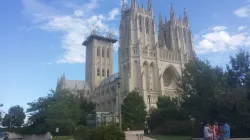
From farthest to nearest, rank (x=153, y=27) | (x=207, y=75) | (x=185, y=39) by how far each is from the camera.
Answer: (x=185, y=39) → (x=153, y=27) → (x=207, y=75)

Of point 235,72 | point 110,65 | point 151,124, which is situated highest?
point 110,65

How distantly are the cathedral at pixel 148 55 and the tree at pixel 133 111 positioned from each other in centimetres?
328

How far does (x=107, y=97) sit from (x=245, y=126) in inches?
2089

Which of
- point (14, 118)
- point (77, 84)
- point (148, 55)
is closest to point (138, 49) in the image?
point (148, 55)

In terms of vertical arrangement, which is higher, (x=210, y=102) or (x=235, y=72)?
(x=235, y=72)

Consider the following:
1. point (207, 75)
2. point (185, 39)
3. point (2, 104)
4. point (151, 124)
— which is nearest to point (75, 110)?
point (151, 124)

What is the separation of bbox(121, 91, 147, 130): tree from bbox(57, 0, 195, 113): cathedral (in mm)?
3279

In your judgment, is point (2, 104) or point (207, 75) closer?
point (207, 75)

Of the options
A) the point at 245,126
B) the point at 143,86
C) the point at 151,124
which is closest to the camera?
the point at 245,126

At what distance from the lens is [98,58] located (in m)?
95.5

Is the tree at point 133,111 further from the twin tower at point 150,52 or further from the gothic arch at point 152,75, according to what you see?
the gothic arch at point 152,75

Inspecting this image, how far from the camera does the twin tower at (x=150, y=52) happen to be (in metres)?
56.7

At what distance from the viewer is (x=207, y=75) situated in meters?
28.4

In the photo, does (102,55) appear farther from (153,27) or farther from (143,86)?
(143,86)
